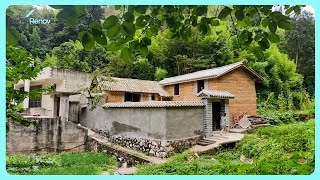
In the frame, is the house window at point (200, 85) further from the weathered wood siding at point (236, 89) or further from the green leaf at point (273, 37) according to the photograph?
the green leaf at point (273, 37)

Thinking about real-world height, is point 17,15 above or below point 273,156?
above

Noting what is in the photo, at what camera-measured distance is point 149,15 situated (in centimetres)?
135

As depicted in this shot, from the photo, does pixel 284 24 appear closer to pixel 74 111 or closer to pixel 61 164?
pixel 61 164

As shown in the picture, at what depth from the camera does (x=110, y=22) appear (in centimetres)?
117

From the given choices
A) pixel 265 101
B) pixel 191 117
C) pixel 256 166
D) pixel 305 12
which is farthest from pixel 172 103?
pixel 305 12

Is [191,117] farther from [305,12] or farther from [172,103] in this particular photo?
[305,12]

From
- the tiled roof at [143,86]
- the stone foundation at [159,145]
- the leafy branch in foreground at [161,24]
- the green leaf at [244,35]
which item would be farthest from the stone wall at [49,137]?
the green leaf at [244,35]

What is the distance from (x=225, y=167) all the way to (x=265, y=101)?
1505 mm

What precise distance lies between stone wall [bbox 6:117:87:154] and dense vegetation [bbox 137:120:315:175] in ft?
3.97

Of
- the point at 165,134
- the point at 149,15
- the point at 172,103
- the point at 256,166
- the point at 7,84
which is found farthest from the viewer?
the point at 172,103

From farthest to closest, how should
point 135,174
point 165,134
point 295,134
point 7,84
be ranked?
point 165,134 → point 295,134 → point 135,174 → point 7,84

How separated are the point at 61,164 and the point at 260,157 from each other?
5.84 feet

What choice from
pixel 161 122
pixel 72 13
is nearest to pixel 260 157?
pixel 161 122

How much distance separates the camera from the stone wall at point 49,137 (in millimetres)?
3142
